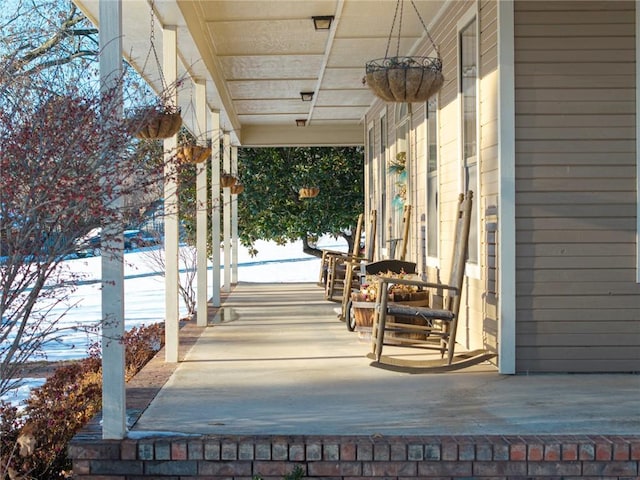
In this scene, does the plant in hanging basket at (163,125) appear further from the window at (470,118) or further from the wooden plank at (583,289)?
the wooden plank at (583,289)

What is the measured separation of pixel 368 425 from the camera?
12.8 ft

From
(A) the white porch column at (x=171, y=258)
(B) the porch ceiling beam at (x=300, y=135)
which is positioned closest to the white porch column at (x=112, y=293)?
(A) the white porch column at (x=171, y=258)

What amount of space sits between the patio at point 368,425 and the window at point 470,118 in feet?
3.47

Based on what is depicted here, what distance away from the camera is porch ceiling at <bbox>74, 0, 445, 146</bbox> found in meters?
6.57

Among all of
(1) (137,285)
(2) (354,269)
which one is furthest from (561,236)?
(1) (137,285)

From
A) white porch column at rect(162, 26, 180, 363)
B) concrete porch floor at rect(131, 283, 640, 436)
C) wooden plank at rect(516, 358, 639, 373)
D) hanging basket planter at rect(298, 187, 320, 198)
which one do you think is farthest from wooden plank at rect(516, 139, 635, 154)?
hanging basket planter at rect(298, 187, 320, 198)

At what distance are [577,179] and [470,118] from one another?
1.17 metres

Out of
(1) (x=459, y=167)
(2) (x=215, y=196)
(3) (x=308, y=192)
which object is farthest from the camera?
(3) (x=308, y=192)

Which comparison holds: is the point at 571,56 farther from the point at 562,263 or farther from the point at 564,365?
the point at 564,365

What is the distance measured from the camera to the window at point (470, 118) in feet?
19.6

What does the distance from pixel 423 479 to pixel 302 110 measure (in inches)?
375

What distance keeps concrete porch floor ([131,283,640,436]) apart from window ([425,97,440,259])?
4.78 ft

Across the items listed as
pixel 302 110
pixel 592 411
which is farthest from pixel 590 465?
pixel 302 110

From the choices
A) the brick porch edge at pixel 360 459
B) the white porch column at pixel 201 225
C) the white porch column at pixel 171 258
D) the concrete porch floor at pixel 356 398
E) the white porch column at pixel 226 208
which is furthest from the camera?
the white porch column at pixel 226 208
